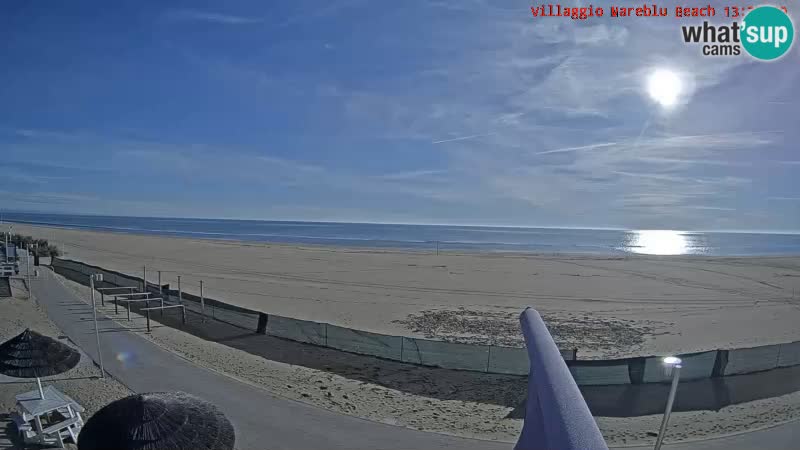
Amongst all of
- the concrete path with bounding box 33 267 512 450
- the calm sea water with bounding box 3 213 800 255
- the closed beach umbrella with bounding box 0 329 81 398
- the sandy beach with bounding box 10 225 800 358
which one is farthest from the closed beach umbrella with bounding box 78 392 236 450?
the calm sea water with bounding box 3 213 800 255

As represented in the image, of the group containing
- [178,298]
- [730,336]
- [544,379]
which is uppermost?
[544,379]

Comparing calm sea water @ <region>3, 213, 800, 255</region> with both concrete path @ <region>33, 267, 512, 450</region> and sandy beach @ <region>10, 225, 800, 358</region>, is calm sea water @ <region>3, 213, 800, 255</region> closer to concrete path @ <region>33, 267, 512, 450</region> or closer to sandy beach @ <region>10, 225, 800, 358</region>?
sandy beach @ <region>10, 225, 800, 358</region>

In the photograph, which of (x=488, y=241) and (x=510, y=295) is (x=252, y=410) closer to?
(x=510, y=295)

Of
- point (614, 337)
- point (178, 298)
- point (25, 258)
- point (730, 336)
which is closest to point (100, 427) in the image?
point (178, 298)

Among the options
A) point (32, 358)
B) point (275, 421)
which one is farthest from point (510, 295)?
point (32, 358)

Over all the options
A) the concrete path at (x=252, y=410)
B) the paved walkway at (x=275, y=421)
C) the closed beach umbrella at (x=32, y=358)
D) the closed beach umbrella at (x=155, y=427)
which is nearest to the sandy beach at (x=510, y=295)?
the paved walkway at (x=275, y=421)

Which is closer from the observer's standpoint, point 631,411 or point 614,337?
point 631,411

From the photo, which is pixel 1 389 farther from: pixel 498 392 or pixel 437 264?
pixel 437 264

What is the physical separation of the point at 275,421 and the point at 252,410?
0.70m

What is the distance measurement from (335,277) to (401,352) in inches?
790

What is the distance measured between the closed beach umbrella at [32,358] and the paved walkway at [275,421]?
222cm

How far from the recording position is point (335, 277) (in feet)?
104

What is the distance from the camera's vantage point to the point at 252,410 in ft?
28.7

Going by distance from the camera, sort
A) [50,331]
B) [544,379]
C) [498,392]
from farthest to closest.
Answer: [50,331]
[498,392]
[544,379]
